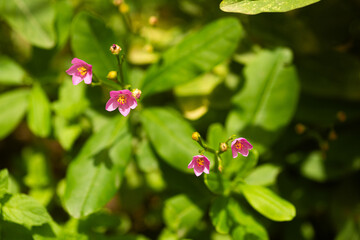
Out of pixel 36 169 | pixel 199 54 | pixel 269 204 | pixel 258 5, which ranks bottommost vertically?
pixel 36 169

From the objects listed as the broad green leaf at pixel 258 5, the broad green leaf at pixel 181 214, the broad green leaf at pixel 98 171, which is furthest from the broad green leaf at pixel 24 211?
the broad green leaf at pixel 258 5

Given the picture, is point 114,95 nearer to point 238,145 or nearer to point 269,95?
point 238,145

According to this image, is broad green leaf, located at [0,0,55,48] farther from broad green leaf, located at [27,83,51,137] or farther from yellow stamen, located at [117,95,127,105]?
yellow stamen, located at [117,95,127,105]

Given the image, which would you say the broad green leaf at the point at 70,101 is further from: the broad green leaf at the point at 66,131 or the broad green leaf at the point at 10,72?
the broad green leaf at the point at 10,72

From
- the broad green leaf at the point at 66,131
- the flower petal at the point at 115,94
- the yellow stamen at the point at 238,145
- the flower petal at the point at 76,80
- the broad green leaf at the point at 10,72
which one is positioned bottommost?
the broad green leaf at the point at 66,131

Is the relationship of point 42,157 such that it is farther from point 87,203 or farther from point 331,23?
point 331,23

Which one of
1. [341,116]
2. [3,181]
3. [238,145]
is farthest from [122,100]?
[341,116]

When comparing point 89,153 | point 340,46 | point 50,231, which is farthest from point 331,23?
point 50,231
